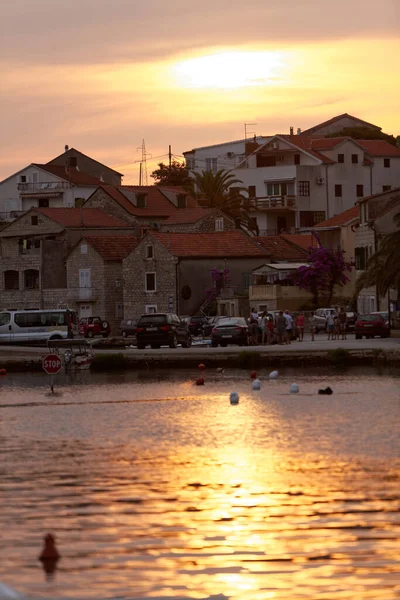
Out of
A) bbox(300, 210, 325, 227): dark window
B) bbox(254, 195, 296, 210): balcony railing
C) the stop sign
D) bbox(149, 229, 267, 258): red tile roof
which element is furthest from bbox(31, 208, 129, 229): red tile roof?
the stop sign

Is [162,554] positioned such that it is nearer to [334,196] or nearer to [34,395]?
[34,395]

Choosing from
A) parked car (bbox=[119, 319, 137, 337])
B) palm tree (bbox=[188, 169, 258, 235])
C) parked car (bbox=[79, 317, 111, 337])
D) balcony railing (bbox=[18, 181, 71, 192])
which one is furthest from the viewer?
balcony railing (bbox=[18, 181, 71, 192])

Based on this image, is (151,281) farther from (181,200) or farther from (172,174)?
(172,174)

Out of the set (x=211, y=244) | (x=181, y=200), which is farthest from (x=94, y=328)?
(x=181, y=200)

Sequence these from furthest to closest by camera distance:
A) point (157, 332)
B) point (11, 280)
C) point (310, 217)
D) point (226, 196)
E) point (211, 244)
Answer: point (310, 217) → point (226, 196) → point (11, 280) → point (211, 244) → point (157, 332)

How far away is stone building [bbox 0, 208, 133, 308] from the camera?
103188 mm

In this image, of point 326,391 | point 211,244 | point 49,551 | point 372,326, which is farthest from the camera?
point 211,244

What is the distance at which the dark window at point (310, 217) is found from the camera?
387 ft

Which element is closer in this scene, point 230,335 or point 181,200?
point 230,335

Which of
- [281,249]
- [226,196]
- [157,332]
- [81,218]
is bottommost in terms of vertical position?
[157,332]

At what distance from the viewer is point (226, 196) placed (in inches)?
4542

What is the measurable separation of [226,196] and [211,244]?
21.7m

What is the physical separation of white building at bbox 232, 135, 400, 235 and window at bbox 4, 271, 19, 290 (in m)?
23.2

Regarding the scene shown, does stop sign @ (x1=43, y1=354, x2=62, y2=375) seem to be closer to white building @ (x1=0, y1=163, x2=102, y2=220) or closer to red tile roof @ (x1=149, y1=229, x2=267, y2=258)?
red tile roof @ (x1=149, y1=229, x2=267, y2=258)
